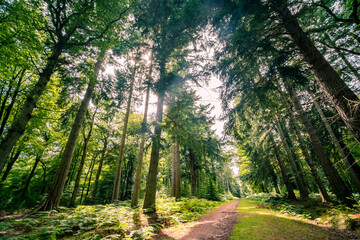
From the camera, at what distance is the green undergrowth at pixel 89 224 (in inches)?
148

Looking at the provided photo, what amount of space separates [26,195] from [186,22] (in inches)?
826

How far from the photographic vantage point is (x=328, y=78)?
13.4 feet

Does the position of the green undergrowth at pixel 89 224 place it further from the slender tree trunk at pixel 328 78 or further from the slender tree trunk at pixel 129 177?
the slender tree trunk at pixel 129 177

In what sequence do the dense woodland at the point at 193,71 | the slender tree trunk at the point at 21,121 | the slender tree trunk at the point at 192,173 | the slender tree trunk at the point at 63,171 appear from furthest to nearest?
the slender tree trunk at the point at 192,173 < the slender tree trunk at the point at 63,171 < the dense woodland at the point at 193,71 < the slender tree trunk at the point at 21,121

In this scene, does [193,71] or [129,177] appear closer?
[193,71]

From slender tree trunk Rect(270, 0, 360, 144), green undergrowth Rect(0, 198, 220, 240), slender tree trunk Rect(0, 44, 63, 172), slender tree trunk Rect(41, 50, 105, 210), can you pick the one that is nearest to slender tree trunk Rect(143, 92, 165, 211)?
green undergrowth Rect(0, 198, 220, 240)

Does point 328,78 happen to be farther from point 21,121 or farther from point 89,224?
point 89,224

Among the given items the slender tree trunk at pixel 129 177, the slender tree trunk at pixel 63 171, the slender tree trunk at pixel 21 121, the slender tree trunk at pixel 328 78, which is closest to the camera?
the slender tree trunk at pixel 328 78

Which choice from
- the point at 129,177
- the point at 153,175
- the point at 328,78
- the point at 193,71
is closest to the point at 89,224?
the point at 153,175

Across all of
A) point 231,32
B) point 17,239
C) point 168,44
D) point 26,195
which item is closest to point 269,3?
point 231,32

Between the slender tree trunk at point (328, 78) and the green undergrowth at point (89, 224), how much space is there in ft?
21.1

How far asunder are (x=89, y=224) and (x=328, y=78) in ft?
31.9

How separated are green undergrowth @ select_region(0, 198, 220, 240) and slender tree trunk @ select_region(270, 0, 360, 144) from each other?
6441mm

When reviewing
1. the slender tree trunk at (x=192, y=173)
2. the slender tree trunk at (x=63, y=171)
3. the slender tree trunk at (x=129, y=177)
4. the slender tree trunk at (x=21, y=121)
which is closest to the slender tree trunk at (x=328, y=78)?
the slender tree trunk at (x=63, y=171)
